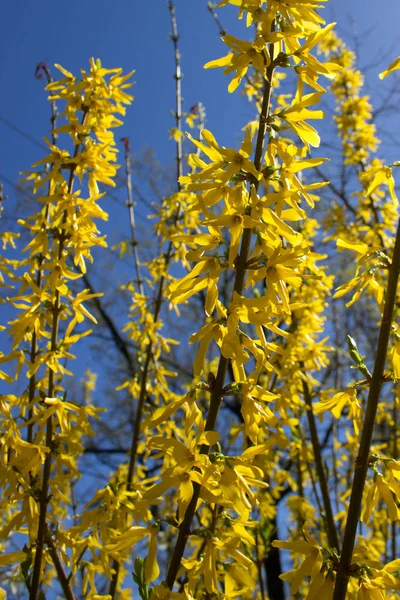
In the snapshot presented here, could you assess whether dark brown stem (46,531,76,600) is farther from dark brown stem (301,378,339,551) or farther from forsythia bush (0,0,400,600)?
dark brown stem (301,378,339,551)

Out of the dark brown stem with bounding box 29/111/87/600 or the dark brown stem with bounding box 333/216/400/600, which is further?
the dark brown stem with bounding box 29/111/87/600

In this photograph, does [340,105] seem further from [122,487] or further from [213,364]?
[122,487]

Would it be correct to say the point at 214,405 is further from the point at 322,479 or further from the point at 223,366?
the point at 322,479

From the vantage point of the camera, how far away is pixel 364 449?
1314 mm

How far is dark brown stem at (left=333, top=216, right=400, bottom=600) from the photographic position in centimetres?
124

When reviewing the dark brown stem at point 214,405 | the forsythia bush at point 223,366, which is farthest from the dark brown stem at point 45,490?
the dark brown stem at point 214,405

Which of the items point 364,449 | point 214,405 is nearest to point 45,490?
point 214,405

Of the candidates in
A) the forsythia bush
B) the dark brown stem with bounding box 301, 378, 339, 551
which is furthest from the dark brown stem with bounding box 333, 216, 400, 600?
the dark brown stem with bounding box 301, 378, 339, 551

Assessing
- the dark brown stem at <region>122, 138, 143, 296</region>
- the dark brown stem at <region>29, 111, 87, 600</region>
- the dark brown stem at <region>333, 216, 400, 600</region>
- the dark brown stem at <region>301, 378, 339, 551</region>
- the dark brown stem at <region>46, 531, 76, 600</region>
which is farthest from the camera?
the dark brown stem at <region>122, 138, 143, 296</region>

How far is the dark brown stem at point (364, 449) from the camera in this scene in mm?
1237

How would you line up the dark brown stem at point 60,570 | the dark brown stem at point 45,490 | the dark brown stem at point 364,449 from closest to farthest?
1. the dark brown stem at point 364,449
2. the dark brown stem at point 45,490
3. the dark brown stem at point 60,570

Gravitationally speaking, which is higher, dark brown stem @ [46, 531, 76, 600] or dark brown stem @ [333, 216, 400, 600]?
dark brown stem @ [333, 216, 400, 600]


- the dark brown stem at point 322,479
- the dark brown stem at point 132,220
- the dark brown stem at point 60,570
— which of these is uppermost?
the dark brown stem at point 132,220

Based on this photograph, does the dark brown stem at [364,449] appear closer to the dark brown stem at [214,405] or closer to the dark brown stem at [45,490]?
the dark brown stem at [214,405]
